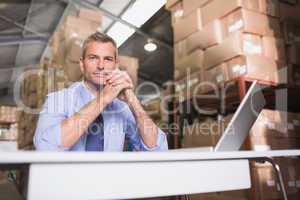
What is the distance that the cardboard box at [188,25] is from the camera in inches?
85.5

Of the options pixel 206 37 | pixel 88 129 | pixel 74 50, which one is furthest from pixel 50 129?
pixel 206 37

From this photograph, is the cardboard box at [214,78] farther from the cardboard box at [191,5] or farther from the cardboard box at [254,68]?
the cardboard box at [191,5]

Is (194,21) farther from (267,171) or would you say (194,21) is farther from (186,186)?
(186,186)

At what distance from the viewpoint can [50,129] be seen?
117 cm

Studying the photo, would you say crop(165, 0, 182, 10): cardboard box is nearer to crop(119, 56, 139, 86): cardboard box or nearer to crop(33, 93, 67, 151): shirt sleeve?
crop(119, 56, 139, 86): cardboard box

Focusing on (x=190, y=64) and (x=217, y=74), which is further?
(x=190, y=64)

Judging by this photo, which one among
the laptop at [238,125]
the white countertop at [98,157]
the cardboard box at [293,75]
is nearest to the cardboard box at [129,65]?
the cardboard box at [293,75]

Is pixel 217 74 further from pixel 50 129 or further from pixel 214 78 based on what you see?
pixel 50 129

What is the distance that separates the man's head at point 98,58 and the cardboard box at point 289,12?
1310 mm

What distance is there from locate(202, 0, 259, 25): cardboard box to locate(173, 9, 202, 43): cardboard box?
0.18 ft

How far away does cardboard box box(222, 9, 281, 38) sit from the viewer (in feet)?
6.03

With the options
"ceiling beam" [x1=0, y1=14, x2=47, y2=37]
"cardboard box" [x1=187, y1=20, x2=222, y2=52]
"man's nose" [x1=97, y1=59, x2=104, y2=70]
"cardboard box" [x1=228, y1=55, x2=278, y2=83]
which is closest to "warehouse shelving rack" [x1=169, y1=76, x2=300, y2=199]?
"cardboard box" [x1=228, y1=55, x2=278, y2=83]

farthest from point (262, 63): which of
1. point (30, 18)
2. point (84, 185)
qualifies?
point (30, 18)

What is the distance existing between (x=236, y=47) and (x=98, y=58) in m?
0.89
